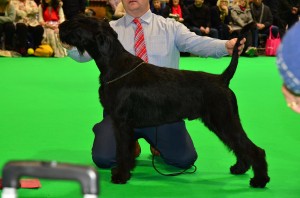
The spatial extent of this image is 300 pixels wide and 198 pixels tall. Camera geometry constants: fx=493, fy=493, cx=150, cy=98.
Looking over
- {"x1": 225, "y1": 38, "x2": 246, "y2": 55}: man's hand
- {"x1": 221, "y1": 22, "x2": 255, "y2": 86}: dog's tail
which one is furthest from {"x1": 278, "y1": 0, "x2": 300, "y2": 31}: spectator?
{"x1": 221, "y1": 22, "x2": 255, "y2": 86}: dog's tail

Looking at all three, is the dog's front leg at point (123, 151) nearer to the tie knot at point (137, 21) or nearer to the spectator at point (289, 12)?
the tie knot at point (137, 21)

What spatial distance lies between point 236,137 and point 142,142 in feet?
4.84

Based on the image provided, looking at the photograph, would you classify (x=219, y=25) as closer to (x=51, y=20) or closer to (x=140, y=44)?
(x=51, y=20)

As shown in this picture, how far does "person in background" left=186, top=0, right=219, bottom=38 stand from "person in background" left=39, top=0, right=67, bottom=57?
336 cm

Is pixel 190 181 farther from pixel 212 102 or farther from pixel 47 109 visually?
pixel 47 109

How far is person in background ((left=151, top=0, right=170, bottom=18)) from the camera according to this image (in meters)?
12.2

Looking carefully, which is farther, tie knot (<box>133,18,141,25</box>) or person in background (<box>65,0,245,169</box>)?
tie knot (<box>133,18,141,25</box>)

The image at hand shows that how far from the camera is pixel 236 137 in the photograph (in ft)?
10.1

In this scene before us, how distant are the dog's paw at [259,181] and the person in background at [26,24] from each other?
9.04m

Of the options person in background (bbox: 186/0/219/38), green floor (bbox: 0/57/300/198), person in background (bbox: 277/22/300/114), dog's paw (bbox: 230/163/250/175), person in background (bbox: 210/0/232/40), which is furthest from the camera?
person in background (bbox: 210/0/232/40)

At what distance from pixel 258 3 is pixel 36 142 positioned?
1037 centimetres

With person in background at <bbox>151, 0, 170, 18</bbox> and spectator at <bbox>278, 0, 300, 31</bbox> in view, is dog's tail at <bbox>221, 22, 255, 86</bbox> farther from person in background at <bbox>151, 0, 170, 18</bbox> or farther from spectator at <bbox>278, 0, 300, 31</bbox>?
spectator at <bbox>278, 0, 300, 31</bbox>

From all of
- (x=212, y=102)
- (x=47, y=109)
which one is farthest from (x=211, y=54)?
(x=47, y=109)

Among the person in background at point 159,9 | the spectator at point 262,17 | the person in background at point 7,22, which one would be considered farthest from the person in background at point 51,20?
the spectator at point 262,17
